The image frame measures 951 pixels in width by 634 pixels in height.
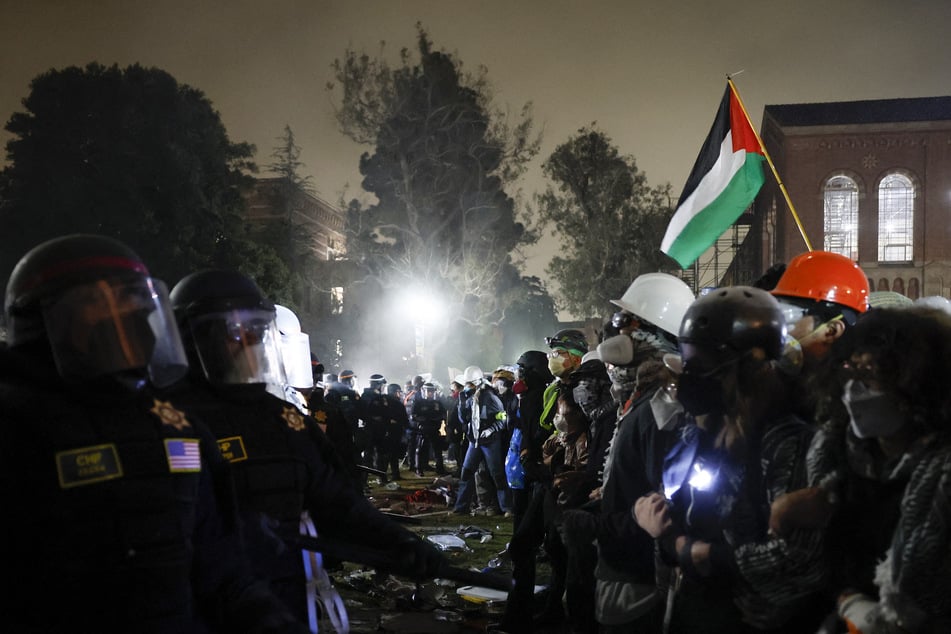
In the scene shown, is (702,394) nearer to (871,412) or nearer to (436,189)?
(871,412)

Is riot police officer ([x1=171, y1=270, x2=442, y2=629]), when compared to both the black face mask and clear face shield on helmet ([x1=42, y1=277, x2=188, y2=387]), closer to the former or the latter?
clear face shield on helmet ([x1=42, y1=277, x2=188, y2=387])

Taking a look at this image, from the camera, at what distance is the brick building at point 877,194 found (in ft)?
117

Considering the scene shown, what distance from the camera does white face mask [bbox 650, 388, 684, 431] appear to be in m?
3.59

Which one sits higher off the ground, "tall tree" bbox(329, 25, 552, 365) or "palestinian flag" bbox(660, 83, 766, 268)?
"tall tree" bbox(329, 25, 552, 365)

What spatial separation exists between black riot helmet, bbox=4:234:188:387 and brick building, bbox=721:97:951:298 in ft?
120

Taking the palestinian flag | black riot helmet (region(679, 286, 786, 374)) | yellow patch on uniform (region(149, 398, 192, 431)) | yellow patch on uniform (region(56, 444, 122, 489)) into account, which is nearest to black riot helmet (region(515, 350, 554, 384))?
the palestinian flag

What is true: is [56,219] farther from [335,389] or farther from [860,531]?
[860,531]

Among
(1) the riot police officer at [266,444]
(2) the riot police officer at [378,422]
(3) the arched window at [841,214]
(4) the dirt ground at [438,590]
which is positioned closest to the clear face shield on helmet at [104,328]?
(1) the riot police officer at [266,444]

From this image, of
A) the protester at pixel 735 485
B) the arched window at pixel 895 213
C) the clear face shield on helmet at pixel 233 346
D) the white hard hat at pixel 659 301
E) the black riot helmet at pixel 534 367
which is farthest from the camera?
the arched window at pixel 895 213

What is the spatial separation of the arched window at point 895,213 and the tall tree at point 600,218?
10.3 metres

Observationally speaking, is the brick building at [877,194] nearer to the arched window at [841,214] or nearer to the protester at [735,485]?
the arched window at [841,214]

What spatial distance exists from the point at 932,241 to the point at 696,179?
33.1m

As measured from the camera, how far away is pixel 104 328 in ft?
7.47

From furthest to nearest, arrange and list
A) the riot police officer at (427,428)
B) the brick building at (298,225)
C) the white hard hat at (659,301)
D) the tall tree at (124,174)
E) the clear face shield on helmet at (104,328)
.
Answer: the brick building at (298,225) < the tall tree at (124,174) < the riot police officer at (427,428) < the white hard hat at (659,301) < the clear face shield on helmet at (104,328)
